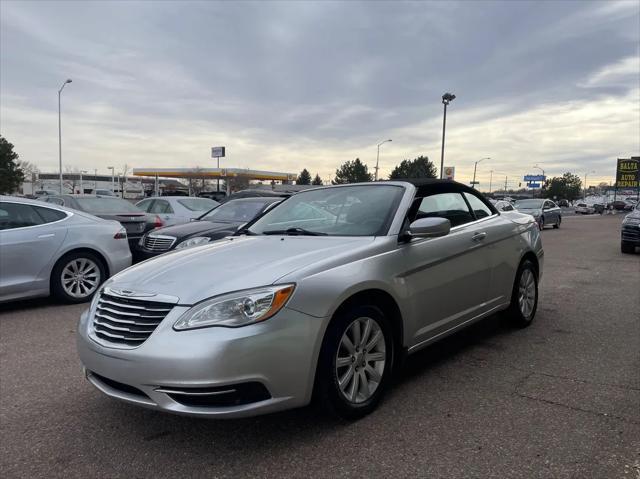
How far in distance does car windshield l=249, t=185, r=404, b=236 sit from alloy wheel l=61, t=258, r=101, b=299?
3483 mm

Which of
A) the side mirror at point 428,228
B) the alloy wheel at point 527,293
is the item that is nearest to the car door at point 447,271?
the side mirror at point 428,228

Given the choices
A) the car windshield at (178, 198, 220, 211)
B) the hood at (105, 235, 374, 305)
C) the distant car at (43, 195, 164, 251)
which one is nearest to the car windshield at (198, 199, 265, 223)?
the distant car at (43, 195, 164, 251)

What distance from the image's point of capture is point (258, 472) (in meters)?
2.66

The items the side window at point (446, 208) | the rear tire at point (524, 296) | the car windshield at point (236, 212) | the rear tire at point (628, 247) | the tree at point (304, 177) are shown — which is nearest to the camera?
the side window at point (446, 208)

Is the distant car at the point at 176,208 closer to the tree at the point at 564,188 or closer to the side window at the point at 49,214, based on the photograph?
the side window at the point at 49,214

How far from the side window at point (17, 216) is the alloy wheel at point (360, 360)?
17.0 ft

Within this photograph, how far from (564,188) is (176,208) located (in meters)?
117

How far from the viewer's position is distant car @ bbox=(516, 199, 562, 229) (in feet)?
81.5

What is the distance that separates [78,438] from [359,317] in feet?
6.03

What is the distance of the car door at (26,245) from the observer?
6148 mm

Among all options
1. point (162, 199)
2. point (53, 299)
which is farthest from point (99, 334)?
point (162, 199)

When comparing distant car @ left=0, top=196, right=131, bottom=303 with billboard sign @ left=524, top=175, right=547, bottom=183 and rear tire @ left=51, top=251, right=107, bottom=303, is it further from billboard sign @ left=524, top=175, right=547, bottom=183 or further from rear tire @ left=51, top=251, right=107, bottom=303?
billboard sign @ left=524, top=175, right=547, bottom=183

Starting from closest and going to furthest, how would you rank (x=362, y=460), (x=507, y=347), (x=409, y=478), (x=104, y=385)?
(x=409, y=478)
(x=362, y=460)
(x=104, y=385)
(x=507, y=347)

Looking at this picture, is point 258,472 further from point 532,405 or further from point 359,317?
point 532,405
